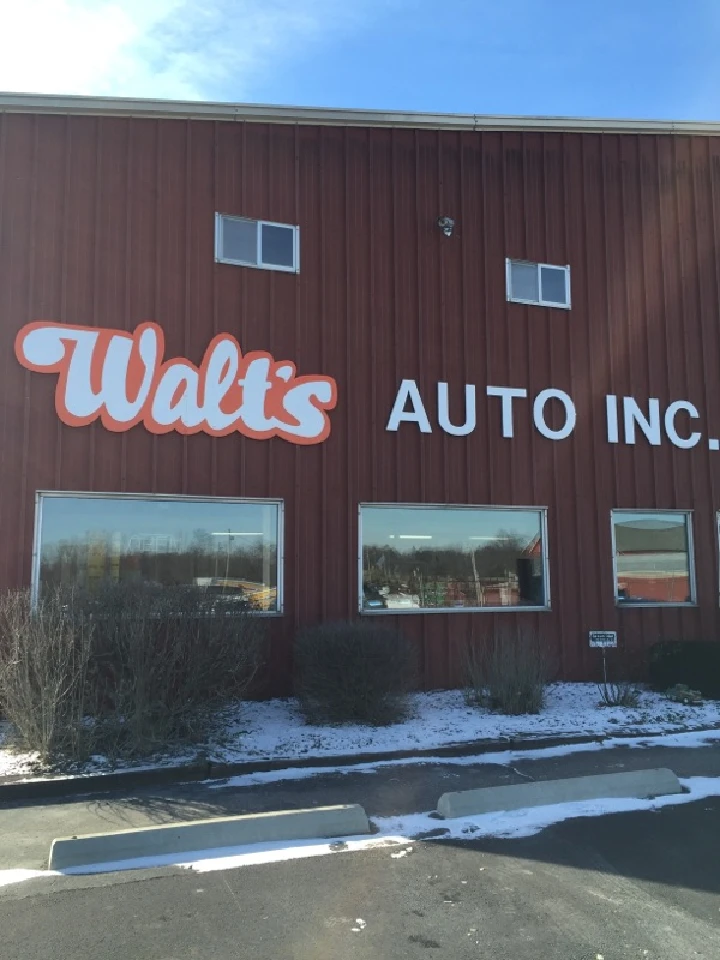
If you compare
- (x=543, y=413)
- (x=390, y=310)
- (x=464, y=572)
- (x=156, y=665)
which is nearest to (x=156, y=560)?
(x=156, y=665)

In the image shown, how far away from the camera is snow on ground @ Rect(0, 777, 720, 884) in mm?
4992

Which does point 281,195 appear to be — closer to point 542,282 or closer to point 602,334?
point 542,282

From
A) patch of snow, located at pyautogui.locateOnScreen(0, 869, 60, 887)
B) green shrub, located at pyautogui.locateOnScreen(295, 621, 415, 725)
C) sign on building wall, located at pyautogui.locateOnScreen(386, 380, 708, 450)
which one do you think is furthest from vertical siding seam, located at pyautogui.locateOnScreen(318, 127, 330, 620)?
patch of snow, located at pyautogui.locateOnScreen(0, 869, 60, 887)

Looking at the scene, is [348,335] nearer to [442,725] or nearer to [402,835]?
[442,725]

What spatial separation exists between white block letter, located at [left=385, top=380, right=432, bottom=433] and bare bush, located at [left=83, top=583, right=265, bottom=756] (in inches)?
166

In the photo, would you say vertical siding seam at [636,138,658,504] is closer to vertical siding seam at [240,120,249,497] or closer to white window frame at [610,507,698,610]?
white window frame at [610,507,698,610]

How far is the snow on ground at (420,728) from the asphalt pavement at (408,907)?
2449mm

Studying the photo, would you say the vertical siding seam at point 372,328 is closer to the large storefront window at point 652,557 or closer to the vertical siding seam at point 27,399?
the large storefront window at point 652,557

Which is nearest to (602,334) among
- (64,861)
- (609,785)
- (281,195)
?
(281,195)

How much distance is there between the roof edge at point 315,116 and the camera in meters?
10.2

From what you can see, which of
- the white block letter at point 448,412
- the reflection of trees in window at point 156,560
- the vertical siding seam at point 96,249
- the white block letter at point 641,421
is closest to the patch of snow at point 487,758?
the reflection of trees in window at point 156,560

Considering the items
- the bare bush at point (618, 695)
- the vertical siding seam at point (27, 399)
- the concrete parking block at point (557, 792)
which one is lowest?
the concrete parking block at point (557, 792)

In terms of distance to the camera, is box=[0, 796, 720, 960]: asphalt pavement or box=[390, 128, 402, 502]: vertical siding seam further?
box=[390, 128, 402, 502]: vertical siding seam

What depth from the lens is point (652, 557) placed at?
482 inches
